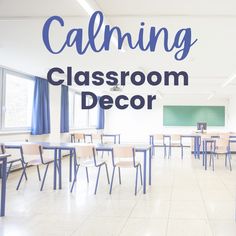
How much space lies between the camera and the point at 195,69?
6566 mm

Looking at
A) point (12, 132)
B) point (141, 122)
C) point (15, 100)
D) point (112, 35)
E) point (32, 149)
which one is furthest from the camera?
point (141, 122)

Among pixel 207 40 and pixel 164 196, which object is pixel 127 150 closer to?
pixel 164 196

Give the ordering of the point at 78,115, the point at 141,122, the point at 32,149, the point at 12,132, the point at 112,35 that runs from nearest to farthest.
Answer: the point at 112,35 < the point at 32,149 < the point at 12,132 < the point at 78,115 < the point at 141,122

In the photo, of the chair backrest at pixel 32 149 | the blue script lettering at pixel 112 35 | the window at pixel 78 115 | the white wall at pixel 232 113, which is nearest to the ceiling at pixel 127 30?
the blue script lettering at pixel 112 35

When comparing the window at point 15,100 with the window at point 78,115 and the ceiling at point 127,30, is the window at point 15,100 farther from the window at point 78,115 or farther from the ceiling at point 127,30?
the window at point 78,115

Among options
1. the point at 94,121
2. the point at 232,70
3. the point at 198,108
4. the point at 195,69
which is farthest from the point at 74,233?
the point at 198,108

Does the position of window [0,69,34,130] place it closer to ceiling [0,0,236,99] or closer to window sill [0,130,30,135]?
window sill [0,130,30,135]

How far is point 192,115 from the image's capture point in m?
13.1

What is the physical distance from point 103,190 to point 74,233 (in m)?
1.76

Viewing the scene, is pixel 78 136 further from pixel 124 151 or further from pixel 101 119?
pixel 124 151

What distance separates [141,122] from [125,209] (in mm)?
10067

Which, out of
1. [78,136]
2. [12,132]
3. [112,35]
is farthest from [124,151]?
[78,136]

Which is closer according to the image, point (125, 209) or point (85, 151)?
point (125, 209)

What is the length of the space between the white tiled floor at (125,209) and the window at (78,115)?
4.87 meters
